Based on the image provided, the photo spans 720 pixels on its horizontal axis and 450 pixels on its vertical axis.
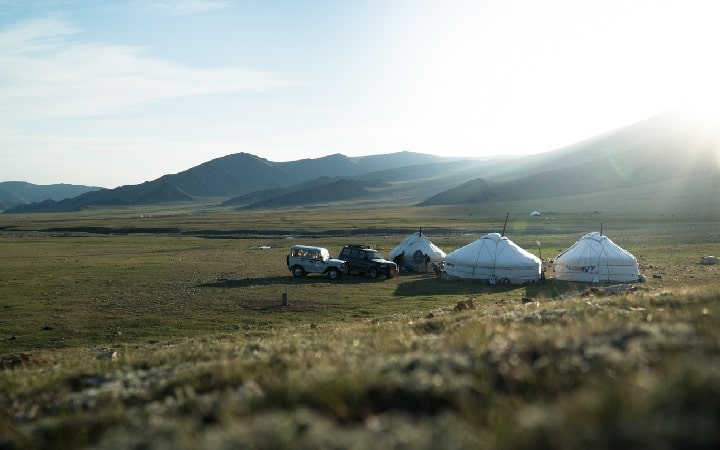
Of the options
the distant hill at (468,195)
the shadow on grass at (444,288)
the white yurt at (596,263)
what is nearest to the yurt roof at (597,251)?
the white yurt at (596,263)

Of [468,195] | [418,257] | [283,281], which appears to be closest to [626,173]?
[468,195]

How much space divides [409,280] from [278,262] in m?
12.4

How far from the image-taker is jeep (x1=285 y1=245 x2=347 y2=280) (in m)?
35.8

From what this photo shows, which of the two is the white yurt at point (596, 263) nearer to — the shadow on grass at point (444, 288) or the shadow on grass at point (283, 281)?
the shadow on grass at point (444, 288)

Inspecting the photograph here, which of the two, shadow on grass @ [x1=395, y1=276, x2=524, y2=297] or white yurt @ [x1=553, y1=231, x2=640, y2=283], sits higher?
white yurt @ [x1=553, y1=231, x2=640, y2=283]

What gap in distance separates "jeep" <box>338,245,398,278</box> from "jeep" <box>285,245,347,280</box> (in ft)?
2.26

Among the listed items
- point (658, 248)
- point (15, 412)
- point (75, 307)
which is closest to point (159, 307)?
point (75, 307)

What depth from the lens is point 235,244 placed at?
213 ft

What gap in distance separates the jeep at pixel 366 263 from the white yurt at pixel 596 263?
9.57 m

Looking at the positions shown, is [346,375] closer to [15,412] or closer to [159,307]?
[15,412]

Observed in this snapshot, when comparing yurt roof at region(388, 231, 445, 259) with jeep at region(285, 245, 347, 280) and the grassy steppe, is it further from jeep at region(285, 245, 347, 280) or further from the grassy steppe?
the grassy steppe

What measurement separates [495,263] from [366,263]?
25.1 ft

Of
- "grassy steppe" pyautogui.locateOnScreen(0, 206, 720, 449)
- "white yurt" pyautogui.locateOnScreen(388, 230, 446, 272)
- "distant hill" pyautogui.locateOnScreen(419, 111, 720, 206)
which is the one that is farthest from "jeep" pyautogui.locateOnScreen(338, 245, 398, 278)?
"distant hill" pyautogui.locateOnScreen(419, 111, 720, 206)

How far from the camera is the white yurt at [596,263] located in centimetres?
3158
